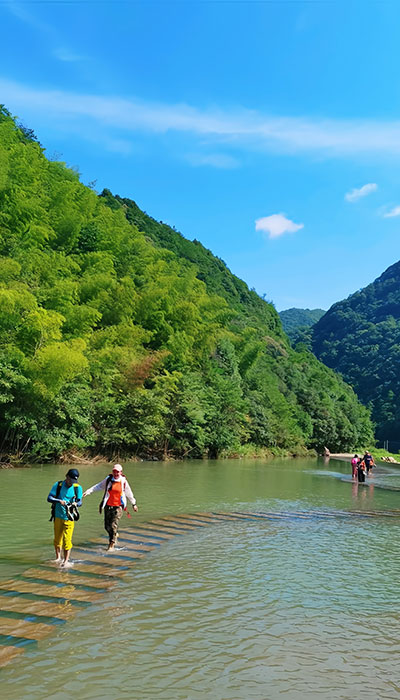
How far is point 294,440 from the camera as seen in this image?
5412 cm

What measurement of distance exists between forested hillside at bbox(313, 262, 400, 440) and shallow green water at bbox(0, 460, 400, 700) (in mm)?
95719

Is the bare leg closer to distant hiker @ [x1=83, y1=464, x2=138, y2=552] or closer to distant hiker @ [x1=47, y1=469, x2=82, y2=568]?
distant hiker @ [x1=47, y1=469, x2=82, y2=568]

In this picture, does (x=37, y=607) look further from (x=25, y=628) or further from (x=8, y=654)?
(x=8, y=654)

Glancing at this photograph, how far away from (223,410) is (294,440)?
16.9 m

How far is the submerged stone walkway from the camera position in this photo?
5051 mm

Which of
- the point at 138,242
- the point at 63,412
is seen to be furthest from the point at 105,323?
the point at 138,242

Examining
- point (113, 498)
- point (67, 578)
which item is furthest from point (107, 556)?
point (67, 578)

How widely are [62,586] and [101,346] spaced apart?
2228cm

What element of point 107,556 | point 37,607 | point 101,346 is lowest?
point 107,556

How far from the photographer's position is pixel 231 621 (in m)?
5.57

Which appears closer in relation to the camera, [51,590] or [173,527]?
[51,590]

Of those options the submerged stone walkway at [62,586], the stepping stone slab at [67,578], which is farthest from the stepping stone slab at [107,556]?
the stepping stone slab at [67,578]

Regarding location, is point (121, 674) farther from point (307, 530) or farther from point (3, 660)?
point (307, 530)

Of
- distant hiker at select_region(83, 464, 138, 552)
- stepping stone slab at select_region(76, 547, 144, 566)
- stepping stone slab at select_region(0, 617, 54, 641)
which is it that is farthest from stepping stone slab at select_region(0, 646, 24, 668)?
distant hiker at select_region(83, 464, 138, 552)
